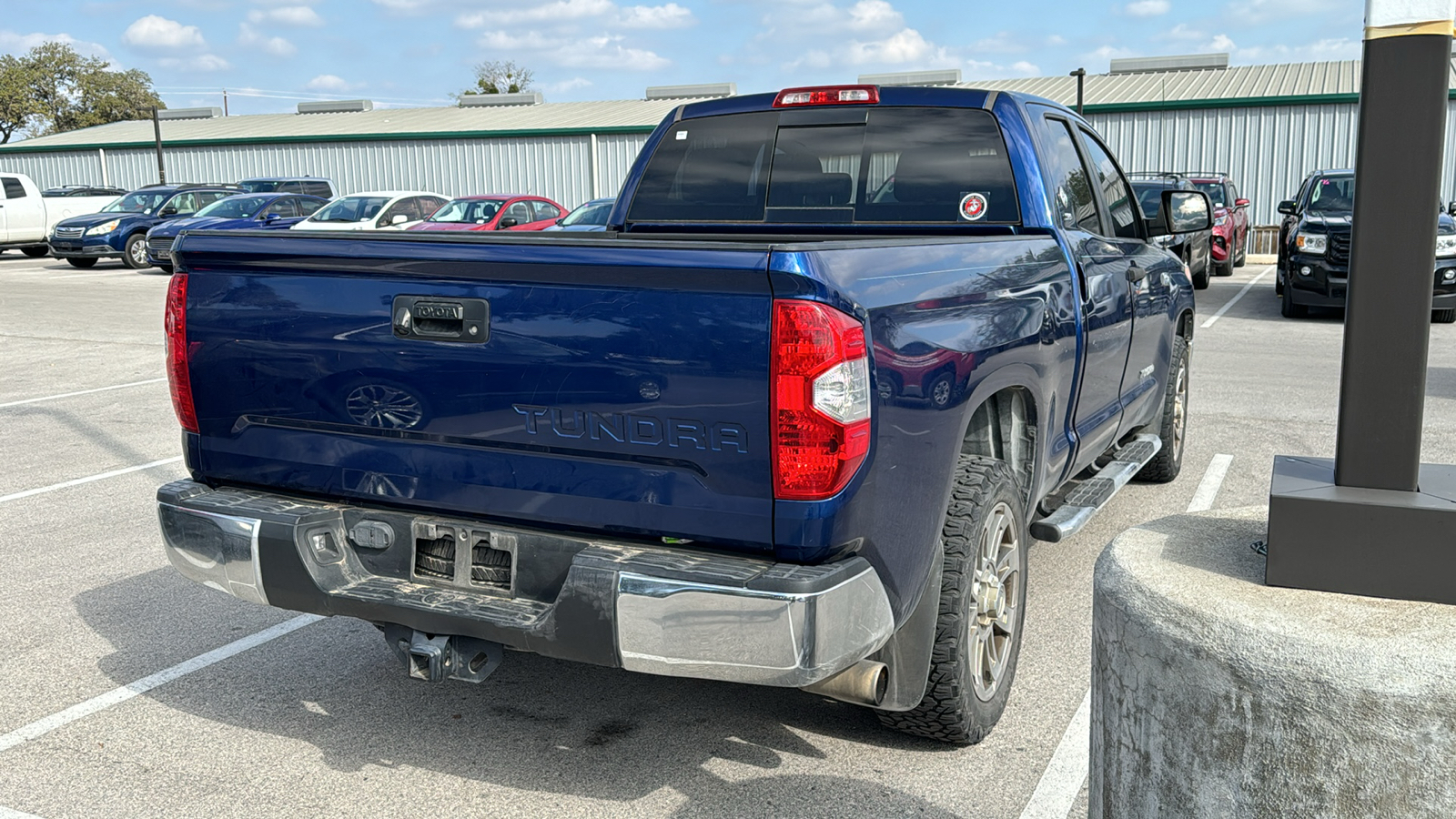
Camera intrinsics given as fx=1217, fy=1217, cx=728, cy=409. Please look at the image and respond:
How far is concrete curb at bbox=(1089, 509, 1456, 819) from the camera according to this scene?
1.83 metres

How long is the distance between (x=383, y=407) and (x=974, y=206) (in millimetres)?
2397

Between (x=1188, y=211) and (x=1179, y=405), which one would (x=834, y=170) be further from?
(x=1179, y=405)

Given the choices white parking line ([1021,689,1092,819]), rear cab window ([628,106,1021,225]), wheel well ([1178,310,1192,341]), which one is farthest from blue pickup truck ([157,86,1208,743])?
wheel well ([1178,310,1192,341])

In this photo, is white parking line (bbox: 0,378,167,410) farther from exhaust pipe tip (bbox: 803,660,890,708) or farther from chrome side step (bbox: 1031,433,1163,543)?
exhaust pipe tip (bbox: 803,660,890,708)

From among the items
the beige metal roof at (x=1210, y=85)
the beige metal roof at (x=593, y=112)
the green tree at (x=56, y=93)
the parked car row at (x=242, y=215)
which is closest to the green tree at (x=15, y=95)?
the green tree at (x=56, y=93)

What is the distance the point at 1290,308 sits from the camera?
51.6 feet

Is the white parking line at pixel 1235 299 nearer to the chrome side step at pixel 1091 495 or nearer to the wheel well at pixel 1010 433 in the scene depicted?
the chrome side step at pixel 1091 495

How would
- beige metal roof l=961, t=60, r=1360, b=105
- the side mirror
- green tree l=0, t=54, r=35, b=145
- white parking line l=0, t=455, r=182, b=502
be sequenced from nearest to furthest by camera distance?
1. the side mirror
2. white parking line l=0, t=455, r=182, b=502
3. beige metal roof l=961, t=60, r=1360, b=105
4. green tree l=0, t=54, r=35, b=145

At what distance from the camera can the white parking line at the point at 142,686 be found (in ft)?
12.5

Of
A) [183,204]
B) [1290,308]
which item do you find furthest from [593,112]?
[1290,308]

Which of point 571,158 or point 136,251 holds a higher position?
point 571,158

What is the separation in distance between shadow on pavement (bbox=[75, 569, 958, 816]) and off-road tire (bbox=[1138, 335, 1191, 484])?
338cm

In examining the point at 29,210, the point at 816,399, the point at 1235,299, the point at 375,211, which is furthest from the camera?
the point at 29,210

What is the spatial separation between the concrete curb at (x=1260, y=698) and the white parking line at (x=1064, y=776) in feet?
3.22
